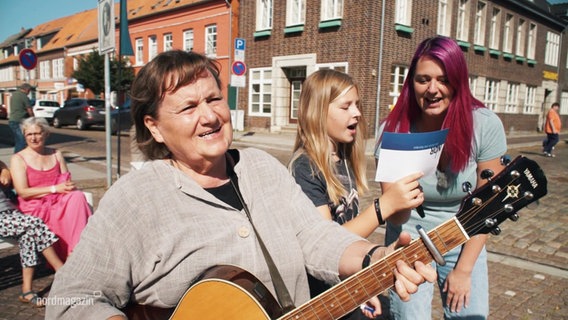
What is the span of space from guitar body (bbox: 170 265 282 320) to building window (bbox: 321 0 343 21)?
1810cm

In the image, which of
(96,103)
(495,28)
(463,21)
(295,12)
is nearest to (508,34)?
(495,28)

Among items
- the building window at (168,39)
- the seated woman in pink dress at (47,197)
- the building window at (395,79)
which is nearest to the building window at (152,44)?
the building window at (168,39)

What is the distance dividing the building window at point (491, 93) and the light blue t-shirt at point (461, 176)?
24372 mm

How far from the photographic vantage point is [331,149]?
2.45m

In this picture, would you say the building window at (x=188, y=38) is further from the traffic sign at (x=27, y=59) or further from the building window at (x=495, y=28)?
the building window at (x=495, y=28)

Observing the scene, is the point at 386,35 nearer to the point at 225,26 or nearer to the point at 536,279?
the point at 225,26

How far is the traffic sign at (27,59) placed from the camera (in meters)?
10.4

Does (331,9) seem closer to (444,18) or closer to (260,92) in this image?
(260,92)

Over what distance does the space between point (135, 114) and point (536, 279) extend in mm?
4109

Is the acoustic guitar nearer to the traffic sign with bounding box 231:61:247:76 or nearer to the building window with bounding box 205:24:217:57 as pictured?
the traffic sign with bounding box 231:61:247:76

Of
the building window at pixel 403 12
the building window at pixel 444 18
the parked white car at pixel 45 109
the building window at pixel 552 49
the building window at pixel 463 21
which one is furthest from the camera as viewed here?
the building window at pixel 552 49

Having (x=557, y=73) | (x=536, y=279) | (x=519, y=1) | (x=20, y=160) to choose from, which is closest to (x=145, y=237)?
(x=20, y=160)

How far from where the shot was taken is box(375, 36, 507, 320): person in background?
214cm

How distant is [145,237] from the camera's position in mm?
1648
